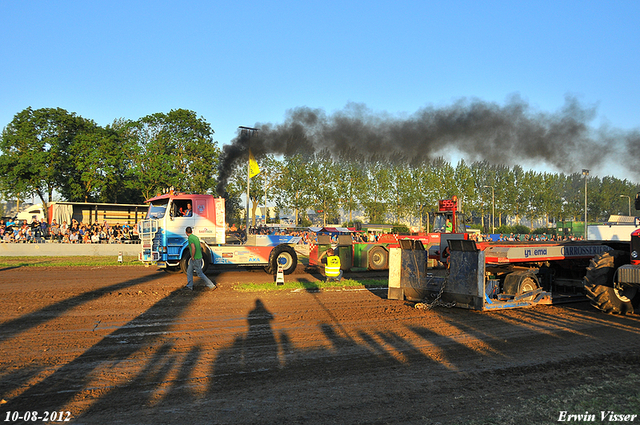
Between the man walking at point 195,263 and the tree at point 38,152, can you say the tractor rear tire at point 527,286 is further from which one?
the tree at point 38,152

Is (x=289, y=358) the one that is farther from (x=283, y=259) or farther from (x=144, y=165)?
(x=144, y=165)

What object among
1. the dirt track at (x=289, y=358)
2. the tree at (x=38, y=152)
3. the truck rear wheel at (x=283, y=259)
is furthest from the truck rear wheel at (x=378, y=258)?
the tree at (x=38, y=152)

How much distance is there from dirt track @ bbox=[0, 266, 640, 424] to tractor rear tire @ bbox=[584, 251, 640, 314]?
275mm

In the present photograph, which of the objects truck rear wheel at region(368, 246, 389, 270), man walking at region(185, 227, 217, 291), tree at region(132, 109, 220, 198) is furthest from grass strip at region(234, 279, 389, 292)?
tree at region(132, 109, 220, 198)

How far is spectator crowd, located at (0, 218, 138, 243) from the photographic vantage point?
85.0 ft

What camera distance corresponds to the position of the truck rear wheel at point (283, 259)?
15844mm

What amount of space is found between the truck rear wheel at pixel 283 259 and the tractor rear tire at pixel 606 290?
9396 millimetres

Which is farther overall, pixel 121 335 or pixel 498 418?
pixel 121 335

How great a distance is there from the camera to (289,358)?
6.09 meters

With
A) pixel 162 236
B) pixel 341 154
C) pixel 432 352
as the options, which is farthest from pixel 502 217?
pixel 432 352

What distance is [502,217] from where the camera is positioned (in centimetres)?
5975

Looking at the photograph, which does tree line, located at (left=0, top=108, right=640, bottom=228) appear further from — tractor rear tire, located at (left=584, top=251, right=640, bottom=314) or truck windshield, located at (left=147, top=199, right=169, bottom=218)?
tractor rear tire, located at (left=584, top=251, right=640, bottom=314)

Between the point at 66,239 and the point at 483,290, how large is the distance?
25461 millimetres

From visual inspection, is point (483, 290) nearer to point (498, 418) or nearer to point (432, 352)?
point (432, 352)
